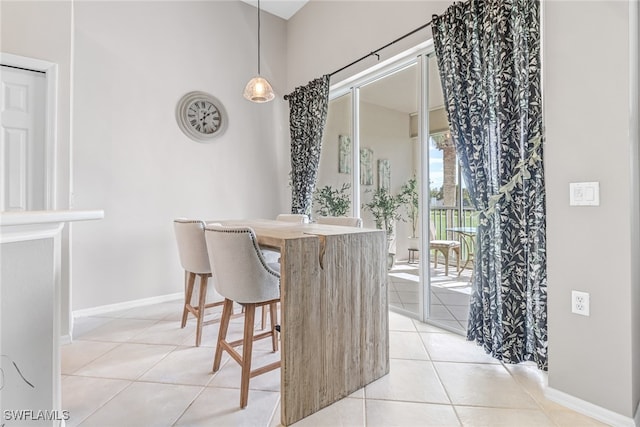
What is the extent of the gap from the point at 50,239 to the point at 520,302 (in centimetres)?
241

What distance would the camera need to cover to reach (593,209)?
1.57 metres

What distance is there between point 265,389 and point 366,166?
8.36 ft

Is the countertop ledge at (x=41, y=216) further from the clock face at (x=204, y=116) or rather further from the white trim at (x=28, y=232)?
the clock face at (x=204, y=116)

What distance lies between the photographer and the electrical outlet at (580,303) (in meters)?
1.60

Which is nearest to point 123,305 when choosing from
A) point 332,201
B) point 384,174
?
point 332,201

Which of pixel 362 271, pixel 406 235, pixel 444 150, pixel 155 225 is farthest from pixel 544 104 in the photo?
pixel 155 225

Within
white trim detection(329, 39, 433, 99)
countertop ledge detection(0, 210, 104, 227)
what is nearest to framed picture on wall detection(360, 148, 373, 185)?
white trim detection(329, 39, 433, 99)

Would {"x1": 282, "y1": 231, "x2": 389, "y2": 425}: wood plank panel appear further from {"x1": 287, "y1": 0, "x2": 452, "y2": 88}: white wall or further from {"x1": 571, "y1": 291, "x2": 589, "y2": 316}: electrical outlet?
{"x1": 287, "y1": 0, "x2": 452, "y2": 88}: white wall

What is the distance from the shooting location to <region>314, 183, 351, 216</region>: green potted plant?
3895 millimetres

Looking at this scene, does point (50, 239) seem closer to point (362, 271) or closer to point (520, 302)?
point (362, 271)

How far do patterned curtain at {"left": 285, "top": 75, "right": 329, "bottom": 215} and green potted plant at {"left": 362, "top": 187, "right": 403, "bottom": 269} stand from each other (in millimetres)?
857

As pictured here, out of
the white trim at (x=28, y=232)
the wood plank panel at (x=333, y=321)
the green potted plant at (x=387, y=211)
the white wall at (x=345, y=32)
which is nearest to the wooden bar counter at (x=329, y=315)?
the wood plank panel at (x=333, y=321)

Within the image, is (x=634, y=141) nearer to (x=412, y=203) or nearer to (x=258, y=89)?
(x=412, y=203)

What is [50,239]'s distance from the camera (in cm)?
109
